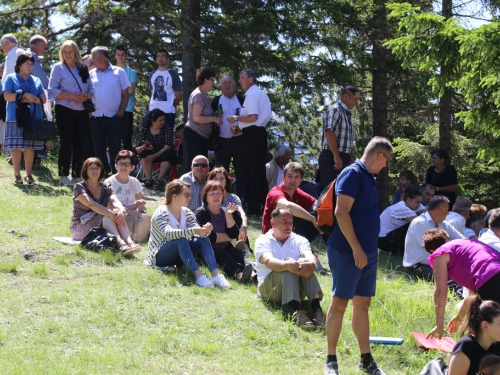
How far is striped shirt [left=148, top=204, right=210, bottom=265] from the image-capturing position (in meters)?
7.79

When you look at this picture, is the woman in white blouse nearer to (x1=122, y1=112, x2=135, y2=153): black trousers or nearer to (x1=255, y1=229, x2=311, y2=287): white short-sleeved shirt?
(x1=255, y1=229, x2=311, y2=287): white short-sleeved shirt

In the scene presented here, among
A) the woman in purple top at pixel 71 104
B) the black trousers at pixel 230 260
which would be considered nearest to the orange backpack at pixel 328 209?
the black trousers at pixel 230 260

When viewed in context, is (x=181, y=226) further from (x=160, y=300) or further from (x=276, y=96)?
(x=276, y=96)

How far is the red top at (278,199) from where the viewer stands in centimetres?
873

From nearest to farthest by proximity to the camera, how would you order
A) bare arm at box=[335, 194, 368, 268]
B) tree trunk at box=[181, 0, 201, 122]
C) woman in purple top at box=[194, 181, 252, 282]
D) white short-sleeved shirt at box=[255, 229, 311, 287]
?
1. bare arm at box=[335, 194, 368, 268]
2. white short-sleeved shirt at box=[255, 229, 311, 287]
3. woman in purple top at box=[194, 181, 252, 282]
4. tree trunk at box=[181, 0, 201, 122]

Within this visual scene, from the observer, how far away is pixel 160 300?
22.9 feet

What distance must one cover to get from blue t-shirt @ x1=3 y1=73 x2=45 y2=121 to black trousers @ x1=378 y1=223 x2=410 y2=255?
5584 millimetres

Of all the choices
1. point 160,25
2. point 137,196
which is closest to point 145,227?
point 137,196

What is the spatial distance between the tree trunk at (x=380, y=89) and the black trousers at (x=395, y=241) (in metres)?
5.04

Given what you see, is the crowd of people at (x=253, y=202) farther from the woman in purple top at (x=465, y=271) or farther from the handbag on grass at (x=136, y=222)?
the handbag on grass at (x=136, y=222)

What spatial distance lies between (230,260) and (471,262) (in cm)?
295

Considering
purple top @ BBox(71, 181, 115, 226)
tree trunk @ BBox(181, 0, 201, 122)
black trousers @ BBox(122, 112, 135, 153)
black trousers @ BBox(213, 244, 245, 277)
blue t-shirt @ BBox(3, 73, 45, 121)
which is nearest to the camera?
black trousers @ BBox(213, 244, 245, 277)

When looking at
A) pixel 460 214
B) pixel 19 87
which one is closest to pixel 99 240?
pixel 19 87

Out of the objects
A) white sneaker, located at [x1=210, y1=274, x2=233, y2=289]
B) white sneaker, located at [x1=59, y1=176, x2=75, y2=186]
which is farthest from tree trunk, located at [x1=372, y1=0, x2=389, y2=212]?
white sneaker, located at [x1=210, y1=274, x2=233, y2=289]
